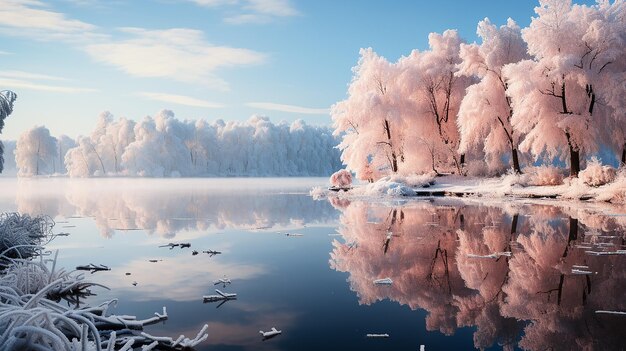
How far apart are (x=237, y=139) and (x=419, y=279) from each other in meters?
91.7

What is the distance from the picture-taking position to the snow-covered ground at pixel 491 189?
75.0 feet

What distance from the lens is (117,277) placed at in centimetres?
802

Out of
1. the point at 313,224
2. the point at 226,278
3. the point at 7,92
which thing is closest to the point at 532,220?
the point at 313,224

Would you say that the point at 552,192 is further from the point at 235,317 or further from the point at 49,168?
the point at 49,168

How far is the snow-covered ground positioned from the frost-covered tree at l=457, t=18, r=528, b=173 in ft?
8.76

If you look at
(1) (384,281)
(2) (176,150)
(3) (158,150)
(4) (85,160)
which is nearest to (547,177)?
(1) (384,281)

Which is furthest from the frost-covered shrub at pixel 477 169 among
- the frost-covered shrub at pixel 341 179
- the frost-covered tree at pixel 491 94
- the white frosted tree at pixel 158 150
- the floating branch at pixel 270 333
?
the white frosted tree at pixel 158 150

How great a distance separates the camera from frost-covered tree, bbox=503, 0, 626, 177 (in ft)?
85.1

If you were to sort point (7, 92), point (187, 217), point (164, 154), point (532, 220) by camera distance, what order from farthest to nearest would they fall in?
1. point (164, 154)
2. point (187, 217)
3. point (532, 220)
4. point (7, 92)

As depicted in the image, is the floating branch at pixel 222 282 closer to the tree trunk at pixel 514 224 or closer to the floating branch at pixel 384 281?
the floating branch at pixel 384 281

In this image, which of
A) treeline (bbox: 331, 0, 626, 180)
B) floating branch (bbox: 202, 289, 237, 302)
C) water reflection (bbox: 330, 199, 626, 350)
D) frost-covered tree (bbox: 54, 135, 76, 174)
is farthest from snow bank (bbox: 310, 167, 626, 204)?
frost-covered tree (bbox: 54, 135, 76, 174)

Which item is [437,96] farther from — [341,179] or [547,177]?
[547,177]

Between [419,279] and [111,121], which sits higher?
[111,121]

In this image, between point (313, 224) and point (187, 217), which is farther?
point (187, 217)
